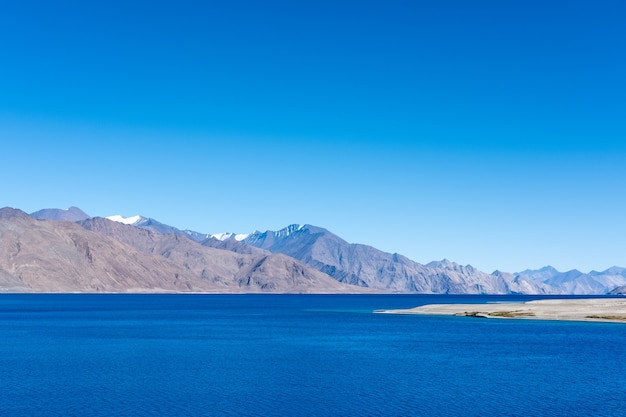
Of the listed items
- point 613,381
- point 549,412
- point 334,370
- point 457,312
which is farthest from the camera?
point 457,312

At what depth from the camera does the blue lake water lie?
56500 millimetres

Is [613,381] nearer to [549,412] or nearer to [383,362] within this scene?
[549,412]

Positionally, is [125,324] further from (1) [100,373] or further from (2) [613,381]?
(2) [613,381]

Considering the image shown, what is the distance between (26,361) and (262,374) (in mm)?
30822

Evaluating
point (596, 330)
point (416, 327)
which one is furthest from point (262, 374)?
point (596, 330)

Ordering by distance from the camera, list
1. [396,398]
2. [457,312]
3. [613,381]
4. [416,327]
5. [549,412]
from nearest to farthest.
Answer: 1. [549,412]
2. [396,398]
3. [613,381]
4. [416,327]
5. [457,312]

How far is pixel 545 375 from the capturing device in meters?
73.1

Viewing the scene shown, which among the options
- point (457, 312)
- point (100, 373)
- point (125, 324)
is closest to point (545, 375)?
point (100, 373)

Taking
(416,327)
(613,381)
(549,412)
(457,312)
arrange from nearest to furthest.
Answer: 1. (549,412)
2. (613,381)
3. (416,327)
4. (457,312)

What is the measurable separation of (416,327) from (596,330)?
116 feet

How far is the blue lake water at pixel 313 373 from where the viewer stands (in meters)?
56.5

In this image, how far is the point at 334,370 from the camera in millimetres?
77062

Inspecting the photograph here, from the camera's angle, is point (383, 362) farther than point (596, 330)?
No

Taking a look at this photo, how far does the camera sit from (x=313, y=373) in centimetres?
7475
